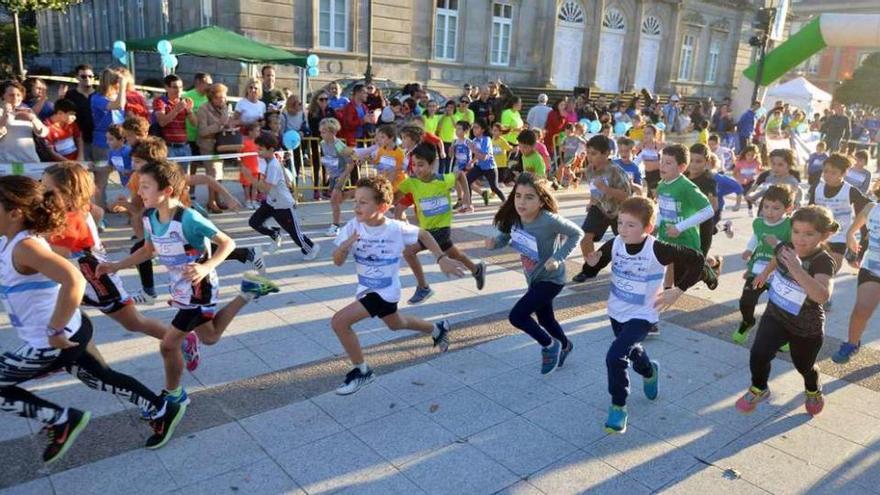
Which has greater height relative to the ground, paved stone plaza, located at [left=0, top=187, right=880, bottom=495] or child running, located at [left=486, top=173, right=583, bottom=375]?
child running, located at [left=486, top=173, right=583, bottom=375]

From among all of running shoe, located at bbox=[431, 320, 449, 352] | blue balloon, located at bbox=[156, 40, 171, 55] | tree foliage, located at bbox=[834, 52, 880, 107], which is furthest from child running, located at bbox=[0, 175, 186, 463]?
tree foliage, located at bbox=[834, 52, 880, 107]

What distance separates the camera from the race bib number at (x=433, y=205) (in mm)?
6320

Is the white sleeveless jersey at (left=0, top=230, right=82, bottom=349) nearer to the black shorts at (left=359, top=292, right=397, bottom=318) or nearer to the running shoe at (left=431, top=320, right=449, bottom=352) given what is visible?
the black shorts at (left=359, top=292, right=397, bottom=318)

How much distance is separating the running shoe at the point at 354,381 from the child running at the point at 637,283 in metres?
1.68

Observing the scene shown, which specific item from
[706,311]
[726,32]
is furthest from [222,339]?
[726,32]

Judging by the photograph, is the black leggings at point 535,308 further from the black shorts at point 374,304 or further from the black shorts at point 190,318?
the black shorts at point 190,318

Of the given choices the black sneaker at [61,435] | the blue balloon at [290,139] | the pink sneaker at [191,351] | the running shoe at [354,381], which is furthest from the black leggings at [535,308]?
the blue balloon at [290,139]

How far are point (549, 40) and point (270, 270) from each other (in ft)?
74.1

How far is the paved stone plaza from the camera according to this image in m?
3.51

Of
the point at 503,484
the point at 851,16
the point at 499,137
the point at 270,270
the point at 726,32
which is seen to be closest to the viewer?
the point at 503,484

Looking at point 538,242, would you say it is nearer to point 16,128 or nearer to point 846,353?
point 846,353

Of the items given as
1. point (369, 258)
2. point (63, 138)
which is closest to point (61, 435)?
point (369, 258)

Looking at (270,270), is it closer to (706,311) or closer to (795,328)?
(706,311)

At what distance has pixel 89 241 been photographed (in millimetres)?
4246
